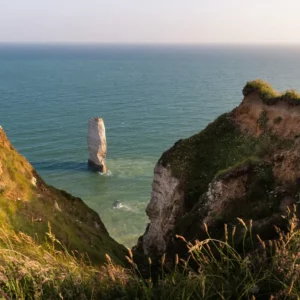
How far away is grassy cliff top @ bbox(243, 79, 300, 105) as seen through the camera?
2946cm

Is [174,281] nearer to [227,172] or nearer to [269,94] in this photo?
[227,172]

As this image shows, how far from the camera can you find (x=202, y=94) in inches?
5522

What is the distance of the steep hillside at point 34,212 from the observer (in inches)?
858

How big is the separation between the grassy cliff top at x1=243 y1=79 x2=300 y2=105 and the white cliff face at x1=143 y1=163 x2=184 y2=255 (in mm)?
11467

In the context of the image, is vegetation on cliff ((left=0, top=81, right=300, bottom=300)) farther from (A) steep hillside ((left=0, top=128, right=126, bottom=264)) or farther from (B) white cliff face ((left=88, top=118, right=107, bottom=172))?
(B) white cliff face ((left=88, top=118, right=107, bottom=172))

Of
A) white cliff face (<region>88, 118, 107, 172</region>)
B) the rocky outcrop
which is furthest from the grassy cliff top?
white cliff face (<region>88, 118, 107, 172</region>)

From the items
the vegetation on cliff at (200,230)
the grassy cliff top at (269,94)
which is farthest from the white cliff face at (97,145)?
the grassy cliff top at (269,94)

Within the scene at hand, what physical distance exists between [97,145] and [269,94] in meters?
48.3

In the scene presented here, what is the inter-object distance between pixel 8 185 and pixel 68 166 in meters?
49.5

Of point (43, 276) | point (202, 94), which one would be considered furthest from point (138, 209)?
point (202, 94)

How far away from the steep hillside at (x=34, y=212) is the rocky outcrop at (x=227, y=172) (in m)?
5.50

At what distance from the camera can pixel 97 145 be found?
73.8 metres

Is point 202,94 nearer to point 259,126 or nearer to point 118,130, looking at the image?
point 118,130

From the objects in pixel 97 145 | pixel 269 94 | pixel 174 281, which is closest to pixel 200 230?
pixel 174 281
